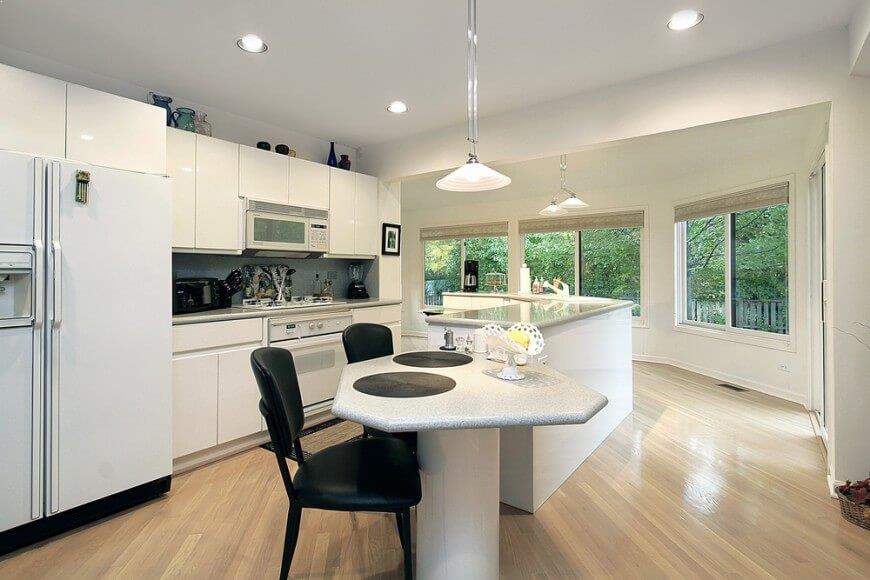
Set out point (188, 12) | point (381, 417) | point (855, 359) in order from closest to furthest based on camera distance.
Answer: point (381, 417) → point (188, 12) → point (855, 359)

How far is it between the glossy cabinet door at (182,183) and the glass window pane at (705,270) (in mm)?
5203

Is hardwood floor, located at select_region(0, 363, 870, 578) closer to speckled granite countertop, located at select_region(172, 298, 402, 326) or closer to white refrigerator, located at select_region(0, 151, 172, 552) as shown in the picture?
white refrigerator, located at select_region(0, 151, 172, 552)

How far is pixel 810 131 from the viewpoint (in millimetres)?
3533

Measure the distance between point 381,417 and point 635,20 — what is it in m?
2.24

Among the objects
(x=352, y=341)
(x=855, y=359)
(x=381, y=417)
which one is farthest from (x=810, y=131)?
(x=381, y=417)

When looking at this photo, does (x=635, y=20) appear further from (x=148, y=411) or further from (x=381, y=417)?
(x=148, y=411)

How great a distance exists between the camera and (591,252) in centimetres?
614

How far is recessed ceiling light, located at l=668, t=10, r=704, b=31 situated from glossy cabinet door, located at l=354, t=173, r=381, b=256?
8.77 feet

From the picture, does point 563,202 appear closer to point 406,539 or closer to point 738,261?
point 738,261

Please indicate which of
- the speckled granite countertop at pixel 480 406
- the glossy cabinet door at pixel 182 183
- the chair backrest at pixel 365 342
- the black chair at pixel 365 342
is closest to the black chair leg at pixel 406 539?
the speckled granite countertop at pixel 480 406

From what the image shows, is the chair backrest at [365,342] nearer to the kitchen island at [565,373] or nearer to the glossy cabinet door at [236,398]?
the kitchen island at [565,373]

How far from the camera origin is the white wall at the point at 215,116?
250cm

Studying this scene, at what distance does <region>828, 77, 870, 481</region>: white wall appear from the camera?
221cm

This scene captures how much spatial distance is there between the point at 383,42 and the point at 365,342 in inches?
64.2
